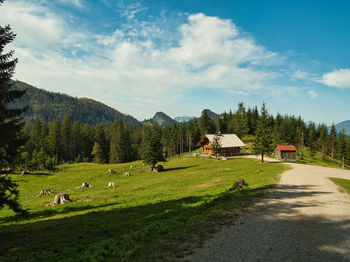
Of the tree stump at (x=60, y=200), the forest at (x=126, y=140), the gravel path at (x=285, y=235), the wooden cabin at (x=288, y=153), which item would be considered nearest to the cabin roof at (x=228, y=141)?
the wooden cabin at (x=288, y=153)

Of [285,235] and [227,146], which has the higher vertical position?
[227,146]

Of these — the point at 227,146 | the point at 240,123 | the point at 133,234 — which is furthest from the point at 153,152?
the point at 240,123

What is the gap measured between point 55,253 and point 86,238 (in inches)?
86.8

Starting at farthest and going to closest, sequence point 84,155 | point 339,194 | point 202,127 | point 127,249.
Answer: point 202,127, point 84,155, point 339,194, point 127,249

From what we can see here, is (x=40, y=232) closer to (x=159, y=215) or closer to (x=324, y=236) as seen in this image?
(x=159, y=215)

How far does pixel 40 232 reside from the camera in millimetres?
14266

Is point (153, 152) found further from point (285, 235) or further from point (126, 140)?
point (126, 140)

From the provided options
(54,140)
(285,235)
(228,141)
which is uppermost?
(228,141)

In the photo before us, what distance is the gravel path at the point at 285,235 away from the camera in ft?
25.7

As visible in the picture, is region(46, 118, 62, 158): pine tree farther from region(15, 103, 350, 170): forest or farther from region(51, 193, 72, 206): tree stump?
region(51, 193, 72, 206): tree stump

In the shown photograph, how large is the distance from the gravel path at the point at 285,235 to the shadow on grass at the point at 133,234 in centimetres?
5

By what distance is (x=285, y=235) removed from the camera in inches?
380

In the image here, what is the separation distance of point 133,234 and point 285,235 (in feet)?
26.7

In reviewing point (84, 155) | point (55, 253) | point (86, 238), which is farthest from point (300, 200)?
point (84, 155)
